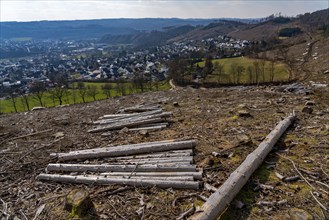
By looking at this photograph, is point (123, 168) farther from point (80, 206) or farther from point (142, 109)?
point (142, 109)

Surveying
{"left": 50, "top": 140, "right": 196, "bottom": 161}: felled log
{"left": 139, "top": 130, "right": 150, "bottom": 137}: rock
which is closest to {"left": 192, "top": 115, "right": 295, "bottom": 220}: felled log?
{"left": 50, "top": 140, "right": 196, "bottom": 161}: felled log

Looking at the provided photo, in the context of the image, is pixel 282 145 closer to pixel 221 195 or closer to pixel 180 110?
pixel 221 195

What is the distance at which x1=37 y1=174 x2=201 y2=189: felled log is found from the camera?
6260mm

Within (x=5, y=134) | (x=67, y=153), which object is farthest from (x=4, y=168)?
(x=5, y=134)

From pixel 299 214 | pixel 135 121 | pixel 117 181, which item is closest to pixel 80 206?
Answer: pixel 117 181

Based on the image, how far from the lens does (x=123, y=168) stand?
7.14 metres

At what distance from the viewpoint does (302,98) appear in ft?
44.2

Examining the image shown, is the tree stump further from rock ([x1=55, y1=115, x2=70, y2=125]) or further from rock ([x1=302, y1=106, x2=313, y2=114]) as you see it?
rock ([x1=302, y1=106, x2=313, y2=114])

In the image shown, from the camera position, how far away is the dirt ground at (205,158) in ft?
18.7

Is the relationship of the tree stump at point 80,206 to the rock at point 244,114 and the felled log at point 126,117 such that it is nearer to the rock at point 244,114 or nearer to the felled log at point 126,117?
the felled log at point 126,117

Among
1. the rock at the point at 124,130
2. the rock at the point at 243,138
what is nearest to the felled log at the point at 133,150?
the rock at the point at 243,138

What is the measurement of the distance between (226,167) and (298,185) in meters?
1.66

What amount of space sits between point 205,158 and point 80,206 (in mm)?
3484

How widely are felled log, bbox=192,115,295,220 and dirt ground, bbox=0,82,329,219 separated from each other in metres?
0.20
